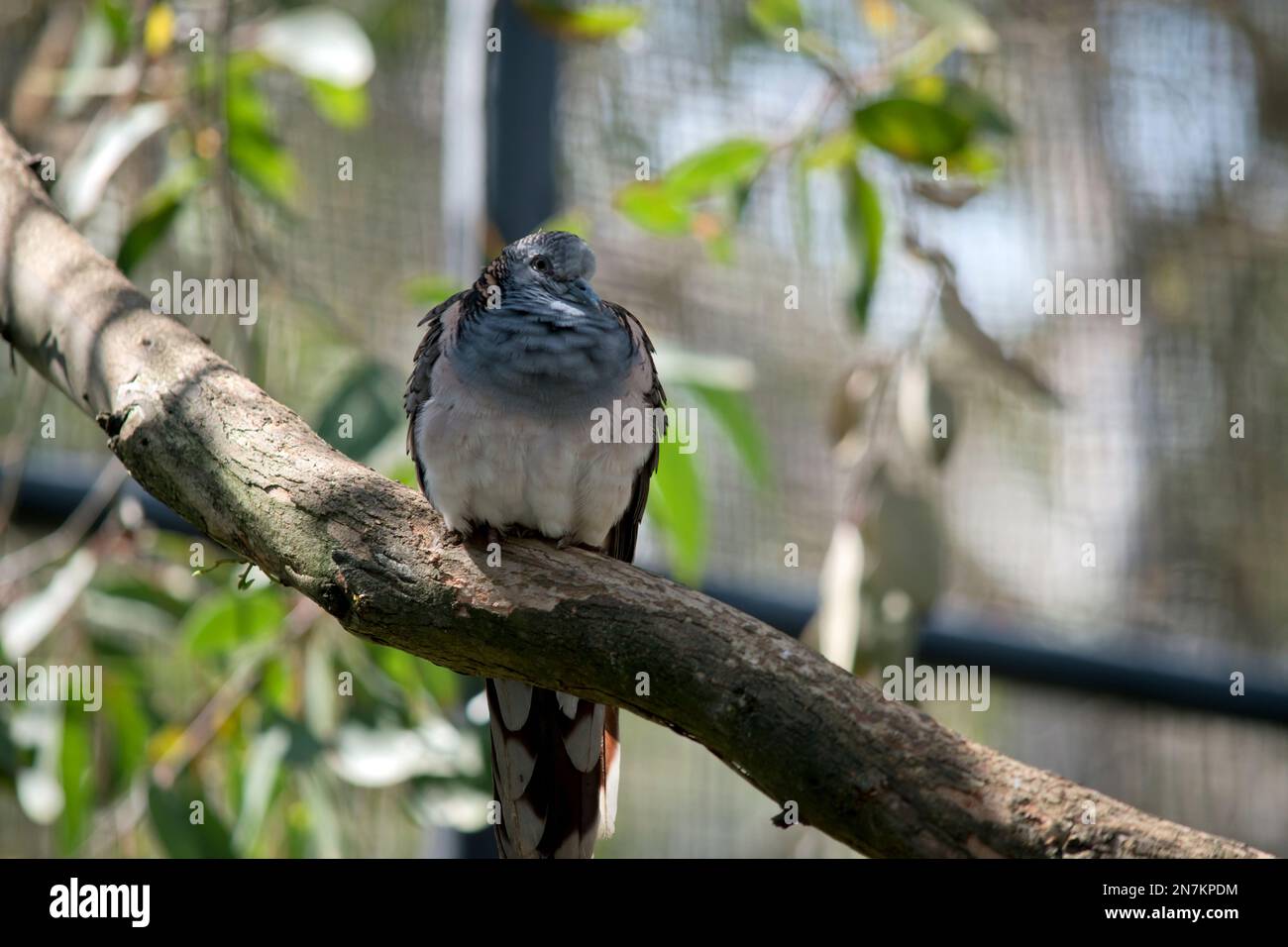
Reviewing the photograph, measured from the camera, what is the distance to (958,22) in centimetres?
267

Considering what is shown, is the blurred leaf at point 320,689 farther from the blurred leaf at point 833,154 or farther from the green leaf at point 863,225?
the blurred leaf at point 833,154

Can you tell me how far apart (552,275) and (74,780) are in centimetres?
180

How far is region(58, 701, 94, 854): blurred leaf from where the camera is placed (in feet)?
9.57

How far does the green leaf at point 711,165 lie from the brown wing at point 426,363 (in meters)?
0.88

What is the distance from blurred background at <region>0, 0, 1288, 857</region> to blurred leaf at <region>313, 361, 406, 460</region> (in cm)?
1

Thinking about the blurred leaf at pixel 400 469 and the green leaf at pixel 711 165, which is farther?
the green leaf at pixel 711 165

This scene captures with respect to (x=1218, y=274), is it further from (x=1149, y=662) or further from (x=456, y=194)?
(x=456, y=194)

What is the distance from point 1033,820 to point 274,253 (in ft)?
9.96

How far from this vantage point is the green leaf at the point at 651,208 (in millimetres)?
3047

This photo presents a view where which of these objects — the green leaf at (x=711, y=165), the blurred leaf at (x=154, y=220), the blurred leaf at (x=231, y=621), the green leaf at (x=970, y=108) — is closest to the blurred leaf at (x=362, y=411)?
the blurred leaf at (x=231, y=621)

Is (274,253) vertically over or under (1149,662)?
over
